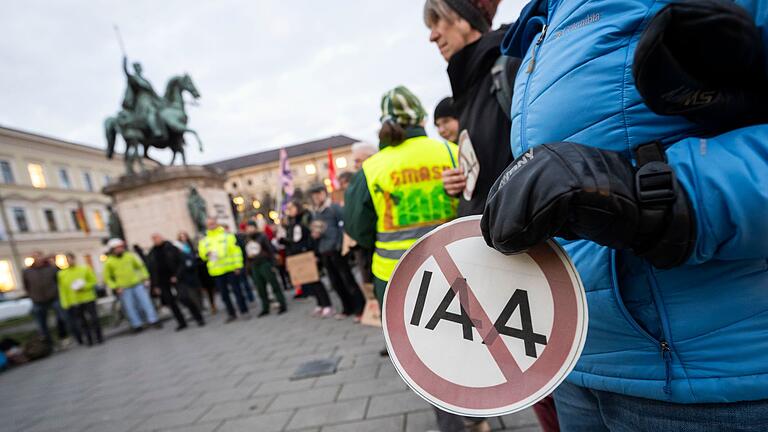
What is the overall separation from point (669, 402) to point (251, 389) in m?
3.36

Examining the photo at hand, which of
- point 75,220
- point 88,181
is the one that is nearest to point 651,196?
point 75,220

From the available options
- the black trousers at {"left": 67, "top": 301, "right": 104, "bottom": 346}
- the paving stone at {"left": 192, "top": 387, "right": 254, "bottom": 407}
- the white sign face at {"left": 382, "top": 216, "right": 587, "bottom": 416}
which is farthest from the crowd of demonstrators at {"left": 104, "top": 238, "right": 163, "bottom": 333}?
the white sign face at {"left": 382, "top": 216, "right": 587, "bottom": 416}

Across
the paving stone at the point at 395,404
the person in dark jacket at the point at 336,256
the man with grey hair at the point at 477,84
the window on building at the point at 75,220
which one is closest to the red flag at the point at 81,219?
the window on building at the point at 75,220

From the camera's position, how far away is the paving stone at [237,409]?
9.49 feet

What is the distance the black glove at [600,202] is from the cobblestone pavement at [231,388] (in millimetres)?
1896

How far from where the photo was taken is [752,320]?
25.1 inches

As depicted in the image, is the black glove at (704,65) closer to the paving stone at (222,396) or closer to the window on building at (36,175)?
the paving stone at (222,396)

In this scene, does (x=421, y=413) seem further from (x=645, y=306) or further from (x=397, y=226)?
(x=645, y=306)

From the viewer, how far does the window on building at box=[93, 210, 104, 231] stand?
139 ft

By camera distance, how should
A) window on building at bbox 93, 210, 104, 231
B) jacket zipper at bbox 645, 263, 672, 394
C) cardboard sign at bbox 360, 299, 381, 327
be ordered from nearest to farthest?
jacket zipper at bbox 645, 263, 672, 394
cardboard sign at bbox 360, 299, 381, 327
window on building at bbox 93, 210, 104, 231

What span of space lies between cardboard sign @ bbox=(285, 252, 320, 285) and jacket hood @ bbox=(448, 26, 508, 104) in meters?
4.68

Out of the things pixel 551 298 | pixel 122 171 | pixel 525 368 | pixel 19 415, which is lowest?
pixel 19 415

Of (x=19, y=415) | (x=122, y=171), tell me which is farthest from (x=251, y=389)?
(x=122, y=171)

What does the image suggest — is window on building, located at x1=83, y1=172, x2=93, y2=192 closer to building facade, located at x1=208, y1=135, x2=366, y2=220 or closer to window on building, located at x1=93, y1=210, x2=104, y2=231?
window on building, located at x1=93, y1=210, x2=104, y2=231
